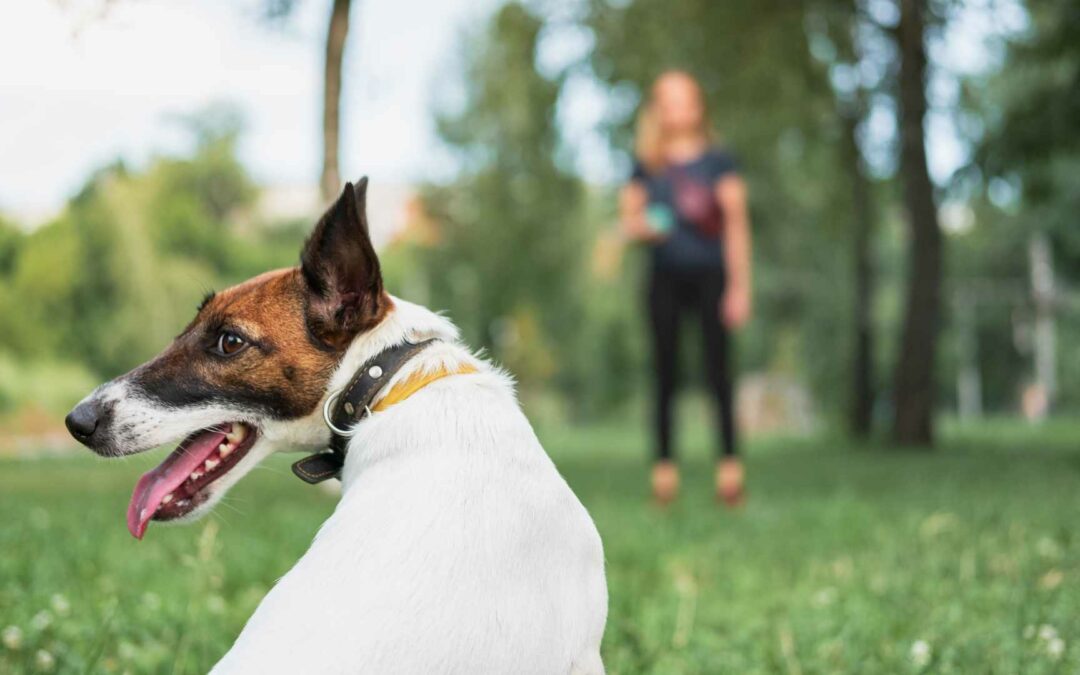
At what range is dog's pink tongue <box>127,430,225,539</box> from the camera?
2.51 m

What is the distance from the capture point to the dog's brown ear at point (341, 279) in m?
2.47

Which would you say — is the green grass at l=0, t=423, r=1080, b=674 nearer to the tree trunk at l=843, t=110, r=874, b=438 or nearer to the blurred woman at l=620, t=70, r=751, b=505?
the blurred woman at l=620, t=70, r=751, b=505

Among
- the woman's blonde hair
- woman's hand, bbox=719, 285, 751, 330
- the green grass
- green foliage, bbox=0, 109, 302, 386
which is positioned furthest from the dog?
green foliage, bbox=0, 109, 302, 386

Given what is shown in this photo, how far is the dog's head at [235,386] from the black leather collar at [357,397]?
0.09m

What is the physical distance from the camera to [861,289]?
19.7 metres

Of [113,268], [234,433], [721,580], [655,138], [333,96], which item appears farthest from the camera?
[113,268]

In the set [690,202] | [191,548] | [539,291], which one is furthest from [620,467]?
[539,291]

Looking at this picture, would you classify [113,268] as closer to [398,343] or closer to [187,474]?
[187,474]

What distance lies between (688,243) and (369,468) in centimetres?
551

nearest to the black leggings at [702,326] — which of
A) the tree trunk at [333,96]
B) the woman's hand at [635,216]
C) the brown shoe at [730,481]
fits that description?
the brown shoe at [730,481]

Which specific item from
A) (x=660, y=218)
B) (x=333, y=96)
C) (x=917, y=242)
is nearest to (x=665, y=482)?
(x=660, y=218)

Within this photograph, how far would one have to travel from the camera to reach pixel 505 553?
83.4 inches

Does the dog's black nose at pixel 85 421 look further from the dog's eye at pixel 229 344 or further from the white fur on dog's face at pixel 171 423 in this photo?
the dog's eye at pixel 229 344

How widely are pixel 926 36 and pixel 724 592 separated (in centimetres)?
1339
